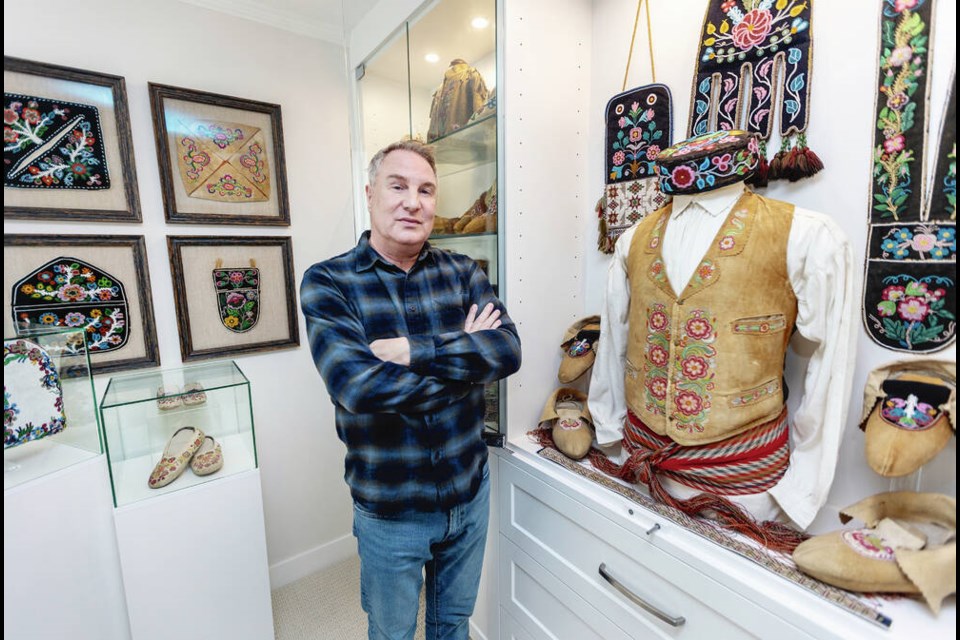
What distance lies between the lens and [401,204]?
3.66 feet

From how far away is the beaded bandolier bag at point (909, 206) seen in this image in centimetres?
84

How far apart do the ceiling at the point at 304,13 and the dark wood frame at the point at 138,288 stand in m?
0.95

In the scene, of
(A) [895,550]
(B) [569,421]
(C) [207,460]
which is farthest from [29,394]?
(A) [895,550]

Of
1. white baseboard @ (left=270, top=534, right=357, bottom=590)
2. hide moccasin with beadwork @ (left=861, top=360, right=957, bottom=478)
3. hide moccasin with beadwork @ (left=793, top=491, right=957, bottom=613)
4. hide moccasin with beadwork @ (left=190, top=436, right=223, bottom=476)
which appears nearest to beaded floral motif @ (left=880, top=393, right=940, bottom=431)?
hide moccasin with beadwork @ (left=861, top=360, right=957, bottom=478)

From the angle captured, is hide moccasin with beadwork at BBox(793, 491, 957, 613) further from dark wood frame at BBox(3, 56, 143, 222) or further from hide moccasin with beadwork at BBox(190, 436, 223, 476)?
dark wood frame at BBox(3, 56, 143, 222)

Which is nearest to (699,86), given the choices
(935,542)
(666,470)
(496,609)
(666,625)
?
(666,470)

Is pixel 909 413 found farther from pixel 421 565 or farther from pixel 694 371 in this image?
pixel 421 565

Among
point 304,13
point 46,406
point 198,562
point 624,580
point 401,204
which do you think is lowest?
point 198,562

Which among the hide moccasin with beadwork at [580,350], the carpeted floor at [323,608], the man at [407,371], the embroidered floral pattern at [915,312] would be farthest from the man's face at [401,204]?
the carpeted floor at [323,608]

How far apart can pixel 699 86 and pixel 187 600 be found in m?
2.18

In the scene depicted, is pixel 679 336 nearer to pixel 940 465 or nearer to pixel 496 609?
pixel 940 465

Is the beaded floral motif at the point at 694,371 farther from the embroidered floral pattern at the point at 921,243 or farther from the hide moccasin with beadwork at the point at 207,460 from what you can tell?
the hide moccasin with beadwork at the point at 207,460

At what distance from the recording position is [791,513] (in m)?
0.93

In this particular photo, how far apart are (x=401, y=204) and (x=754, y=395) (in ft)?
3.10
